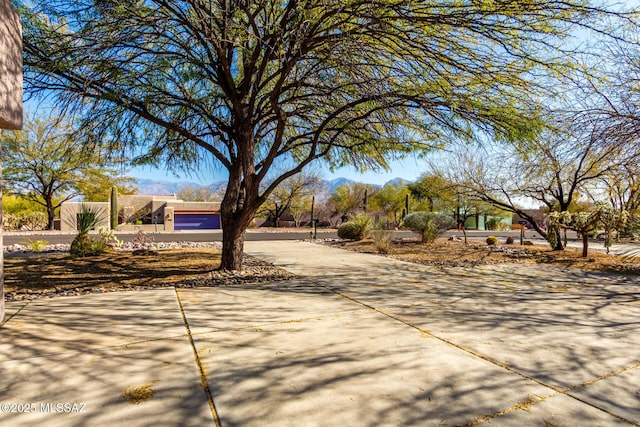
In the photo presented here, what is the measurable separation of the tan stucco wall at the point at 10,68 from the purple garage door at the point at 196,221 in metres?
33.0

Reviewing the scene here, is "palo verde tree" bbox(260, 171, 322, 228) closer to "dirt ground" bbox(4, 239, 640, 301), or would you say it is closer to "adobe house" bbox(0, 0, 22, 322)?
"dirt ground" bbox(4, 239, 640, 301)

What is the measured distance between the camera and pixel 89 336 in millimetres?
3652

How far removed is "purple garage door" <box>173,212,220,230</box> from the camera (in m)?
36.4

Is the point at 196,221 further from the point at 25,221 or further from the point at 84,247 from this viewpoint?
the point at 84,247

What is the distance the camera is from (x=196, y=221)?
121 ft

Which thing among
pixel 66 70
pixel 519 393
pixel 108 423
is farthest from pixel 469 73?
→ pixel 66 70

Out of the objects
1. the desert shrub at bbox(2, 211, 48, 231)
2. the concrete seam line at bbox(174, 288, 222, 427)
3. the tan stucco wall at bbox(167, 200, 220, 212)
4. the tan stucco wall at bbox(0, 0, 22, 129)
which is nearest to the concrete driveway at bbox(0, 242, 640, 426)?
the concrete seam line at bbox(174, 288, 222, 427)

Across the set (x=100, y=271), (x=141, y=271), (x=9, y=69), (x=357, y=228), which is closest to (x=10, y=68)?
(x=9, y=69)

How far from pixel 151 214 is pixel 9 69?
3104 centimetres

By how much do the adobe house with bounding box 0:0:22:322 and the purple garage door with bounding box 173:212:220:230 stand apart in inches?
1300

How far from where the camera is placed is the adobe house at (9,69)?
3562 mm

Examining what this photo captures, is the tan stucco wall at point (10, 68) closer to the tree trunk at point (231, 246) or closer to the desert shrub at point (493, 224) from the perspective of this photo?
the tree trunk at point (231, 246)

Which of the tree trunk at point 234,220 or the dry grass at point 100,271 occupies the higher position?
the tree trunk at point 234,220

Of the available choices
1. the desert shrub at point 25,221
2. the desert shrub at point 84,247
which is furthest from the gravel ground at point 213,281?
the desert shrub at point 25,221
